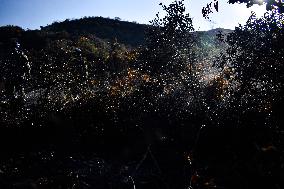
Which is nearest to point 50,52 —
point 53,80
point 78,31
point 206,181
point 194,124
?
point 78,31

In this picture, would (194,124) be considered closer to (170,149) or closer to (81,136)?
(170,149)

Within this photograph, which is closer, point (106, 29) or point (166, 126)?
point (166, 126)

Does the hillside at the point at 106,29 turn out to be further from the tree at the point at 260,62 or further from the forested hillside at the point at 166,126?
the tree at the point at 260,62

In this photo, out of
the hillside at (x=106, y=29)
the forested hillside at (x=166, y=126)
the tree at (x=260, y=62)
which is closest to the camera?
the forested hillside at (x=166, y=126)

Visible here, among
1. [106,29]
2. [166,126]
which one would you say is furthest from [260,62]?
[106,29]

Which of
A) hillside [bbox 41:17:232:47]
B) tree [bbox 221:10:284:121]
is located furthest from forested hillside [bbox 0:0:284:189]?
hillside [bbox 41:17:232:47]

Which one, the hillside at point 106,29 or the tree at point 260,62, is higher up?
the hillside at point 106,29

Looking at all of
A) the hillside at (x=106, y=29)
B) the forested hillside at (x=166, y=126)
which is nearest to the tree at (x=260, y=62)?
the forested hillside at (x=166, y=126)

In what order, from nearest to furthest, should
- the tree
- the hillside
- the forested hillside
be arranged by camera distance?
1. the forested hillside
2. the tree
3. the hillside

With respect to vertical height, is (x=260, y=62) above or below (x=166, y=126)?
above

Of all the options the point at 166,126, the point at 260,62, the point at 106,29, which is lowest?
the point at 166,126

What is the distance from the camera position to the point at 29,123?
13.0 meters

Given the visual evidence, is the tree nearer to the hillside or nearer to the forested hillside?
the forested hillside

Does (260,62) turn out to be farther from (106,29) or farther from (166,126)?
(106,29)
